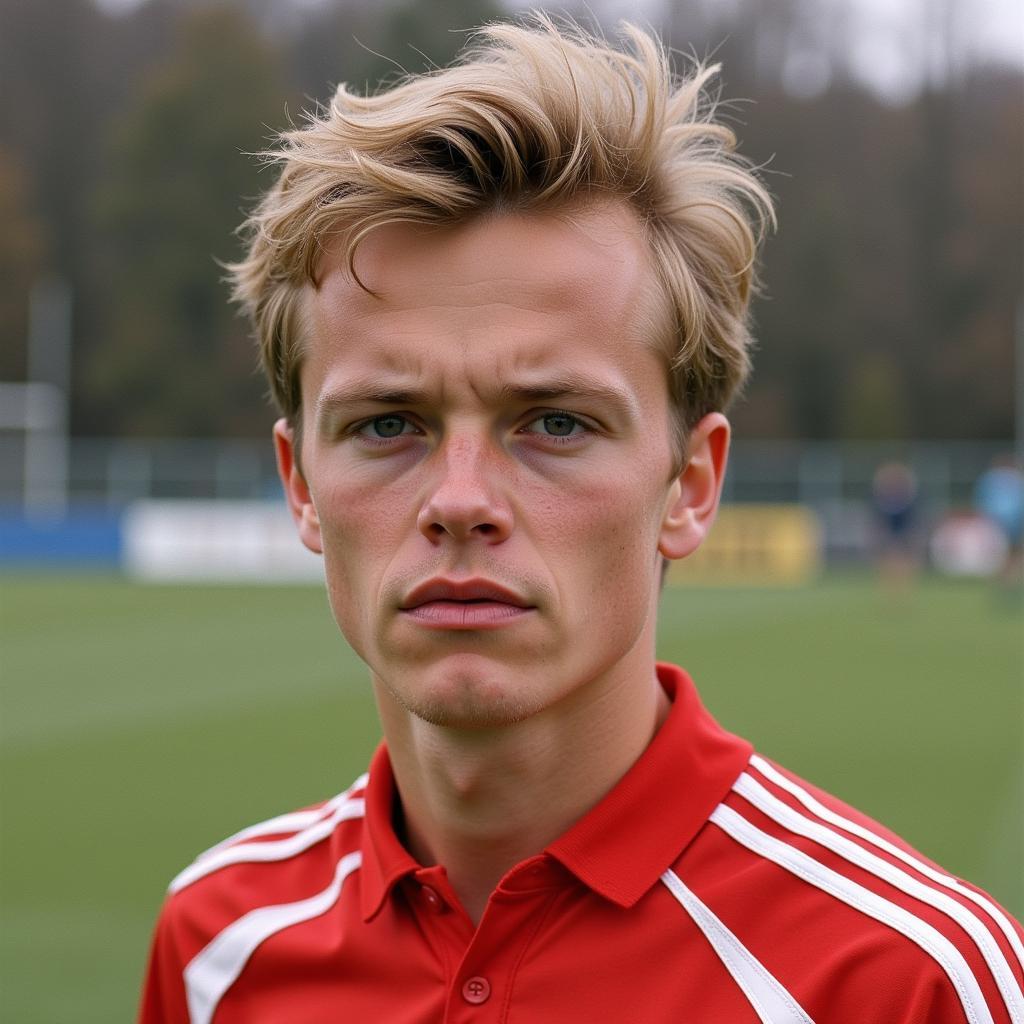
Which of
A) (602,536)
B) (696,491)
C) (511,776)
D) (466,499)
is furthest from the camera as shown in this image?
(696,491)

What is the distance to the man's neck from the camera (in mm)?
2316

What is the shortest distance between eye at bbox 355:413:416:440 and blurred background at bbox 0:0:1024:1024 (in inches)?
34.6

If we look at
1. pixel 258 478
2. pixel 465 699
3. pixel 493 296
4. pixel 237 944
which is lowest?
pixel 258 478

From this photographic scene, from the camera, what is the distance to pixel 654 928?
221 centimetres

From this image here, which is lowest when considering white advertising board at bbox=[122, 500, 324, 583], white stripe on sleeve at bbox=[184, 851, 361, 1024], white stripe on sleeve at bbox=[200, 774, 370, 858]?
white advertising board at bbox=[122, 500, 324, 583]

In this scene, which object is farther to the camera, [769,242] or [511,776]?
[769,242]

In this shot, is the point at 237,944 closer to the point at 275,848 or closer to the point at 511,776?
the point at 275,848

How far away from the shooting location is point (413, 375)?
2189 mm

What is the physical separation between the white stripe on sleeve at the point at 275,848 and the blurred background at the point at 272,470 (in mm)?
1073

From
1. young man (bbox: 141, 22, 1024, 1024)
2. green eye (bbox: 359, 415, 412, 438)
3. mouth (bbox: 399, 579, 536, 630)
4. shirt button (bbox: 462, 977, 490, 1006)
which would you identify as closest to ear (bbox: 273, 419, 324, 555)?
young man (bbox: 141, 22, 1024, 1024)

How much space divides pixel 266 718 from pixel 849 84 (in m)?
51.5

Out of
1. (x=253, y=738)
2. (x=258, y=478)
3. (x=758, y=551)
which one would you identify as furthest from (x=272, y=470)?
(x=253, y=738)

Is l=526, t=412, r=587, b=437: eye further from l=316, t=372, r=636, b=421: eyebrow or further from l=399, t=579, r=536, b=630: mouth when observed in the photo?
l=399, t=579, r=536, b=630: mouth

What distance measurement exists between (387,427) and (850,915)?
0.91m
